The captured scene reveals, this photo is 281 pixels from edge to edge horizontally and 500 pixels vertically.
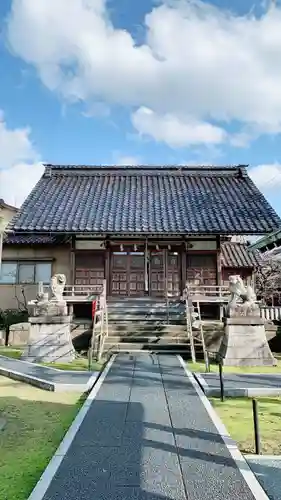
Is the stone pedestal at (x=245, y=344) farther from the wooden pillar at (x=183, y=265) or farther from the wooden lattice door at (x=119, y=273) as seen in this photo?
the wooden lattice door at (x=119, y=273)

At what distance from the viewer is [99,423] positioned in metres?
5.52

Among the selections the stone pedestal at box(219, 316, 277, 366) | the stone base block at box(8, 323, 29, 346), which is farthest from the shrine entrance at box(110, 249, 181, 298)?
the stone pedestal at box(219, 316, 277, 366)

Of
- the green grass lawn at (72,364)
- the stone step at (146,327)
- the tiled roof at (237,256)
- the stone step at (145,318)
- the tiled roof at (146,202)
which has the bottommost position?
the green grass lawn at (72,364)

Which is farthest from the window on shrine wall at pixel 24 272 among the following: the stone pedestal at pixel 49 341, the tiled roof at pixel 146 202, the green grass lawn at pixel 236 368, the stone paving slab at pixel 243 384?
the stone paving slab at pixel 243 384

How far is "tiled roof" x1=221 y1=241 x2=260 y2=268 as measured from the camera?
20156mm

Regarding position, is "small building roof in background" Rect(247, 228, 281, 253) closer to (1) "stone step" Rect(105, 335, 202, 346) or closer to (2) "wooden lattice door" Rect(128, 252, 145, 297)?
(1) "stone step" Rect(105, 335, 202, 346)

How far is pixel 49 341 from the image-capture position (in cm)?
1141

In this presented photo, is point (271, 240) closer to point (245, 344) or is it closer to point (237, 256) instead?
point (245, 344)

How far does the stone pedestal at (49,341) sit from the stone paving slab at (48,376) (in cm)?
71

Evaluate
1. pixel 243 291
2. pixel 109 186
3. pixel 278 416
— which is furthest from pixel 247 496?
pixel 109 186

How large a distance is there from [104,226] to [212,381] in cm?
900

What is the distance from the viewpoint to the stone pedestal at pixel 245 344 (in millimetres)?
10789

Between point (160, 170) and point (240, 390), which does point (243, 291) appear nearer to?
point (240, 390)

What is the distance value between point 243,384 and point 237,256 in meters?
13.5
